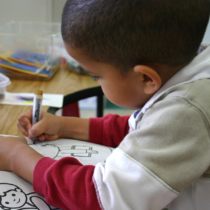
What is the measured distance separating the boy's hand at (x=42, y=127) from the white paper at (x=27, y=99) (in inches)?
6.3

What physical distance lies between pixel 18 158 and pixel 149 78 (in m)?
0.33

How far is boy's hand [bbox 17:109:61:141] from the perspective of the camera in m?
0.73

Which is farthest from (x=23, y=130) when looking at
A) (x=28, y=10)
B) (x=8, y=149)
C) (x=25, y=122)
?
(x=28, y=10)

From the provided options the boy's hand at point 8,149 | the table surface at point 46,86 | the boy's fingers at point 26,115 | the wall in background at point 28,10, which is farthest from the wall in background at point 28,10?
the boy's hand at point 8,149

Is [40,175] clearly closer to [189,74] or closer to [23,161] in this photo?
[23,161]

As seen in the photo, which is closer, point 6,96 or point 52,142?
point 52,142

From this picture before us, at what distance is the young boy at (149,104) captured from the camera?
44cm

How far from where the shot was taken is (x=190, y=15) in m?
0.46

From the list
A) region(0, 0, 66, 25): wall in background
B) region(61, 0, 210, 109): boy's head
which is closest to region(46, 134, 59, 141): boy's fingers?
region(61, 0, 210, 109): boy's head

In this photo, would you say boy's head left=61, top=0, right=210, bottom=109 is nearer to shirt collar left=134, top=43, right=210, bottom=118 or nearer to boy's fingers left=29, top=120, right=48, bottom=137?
shirt collar left=134, top=43, right=210, bottom=118

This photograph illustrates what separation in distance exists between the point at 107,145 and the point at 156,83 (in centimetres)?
36

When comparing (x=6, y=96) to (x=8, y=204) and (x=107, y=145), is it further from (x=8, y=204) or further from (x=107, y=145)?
(x=8, y=204)

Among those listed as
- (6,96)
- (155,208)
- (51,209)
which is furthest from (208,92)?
(6,96)

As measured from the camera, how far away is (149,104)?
1.69 ft
